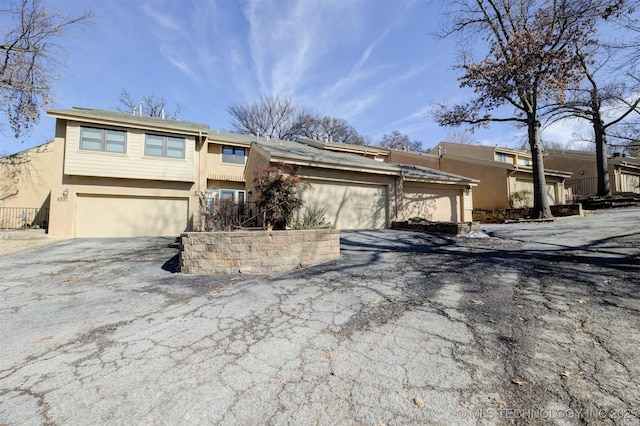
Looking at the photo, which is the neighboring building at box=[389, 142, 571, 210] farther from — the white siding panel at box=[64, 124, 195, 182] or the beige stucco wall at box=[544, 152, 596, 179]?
the white siding panel at box=[64, 124, 195, 182]

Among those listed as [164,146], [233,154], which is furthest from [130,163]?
[233,154]

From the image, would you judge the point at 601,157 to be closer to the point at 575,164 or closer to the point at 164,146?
the point at 575,164

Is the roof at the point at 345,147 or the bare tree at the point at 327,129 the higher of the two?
the bare tree at the point at 327,129

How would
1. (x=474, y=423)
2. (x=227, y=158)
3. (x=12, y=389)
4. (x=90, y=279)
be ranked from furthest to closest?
(x=227, y=158) → (x=90, y=279) → (x=12, y=389) → (x=474, y=423)

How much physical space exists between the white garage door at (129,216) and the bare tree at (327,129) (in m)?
19.0

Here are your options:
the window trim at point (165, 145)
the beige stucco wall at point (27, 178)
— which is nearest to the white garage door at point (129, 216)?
the window trim at point (165, 145)

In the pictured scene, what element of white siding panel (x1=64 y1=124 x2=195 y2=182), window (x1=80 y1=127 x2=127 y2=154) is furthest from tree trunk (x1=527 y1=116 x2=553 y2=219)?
window (x1=80 y1=127 x2=127 y2=154)

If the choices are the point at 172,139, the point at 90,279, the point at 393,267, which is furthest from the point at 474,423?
the point at 172,139

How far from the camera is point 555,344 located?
251 centimetres

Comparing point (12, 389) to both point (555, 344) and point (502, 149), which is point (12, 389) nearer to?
point (555, 344)

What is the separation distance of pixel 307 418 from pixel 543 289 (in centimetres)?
376

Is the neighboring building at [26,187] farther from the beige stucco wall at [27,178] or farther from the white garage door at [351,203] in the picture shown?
the white garage door at [351,203]

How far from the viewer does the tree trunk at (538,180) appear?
12.7 meters

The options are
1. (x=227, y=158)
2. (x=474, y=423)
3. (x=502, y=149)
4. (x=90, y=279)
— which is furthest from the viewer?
(x=502, y=149)
